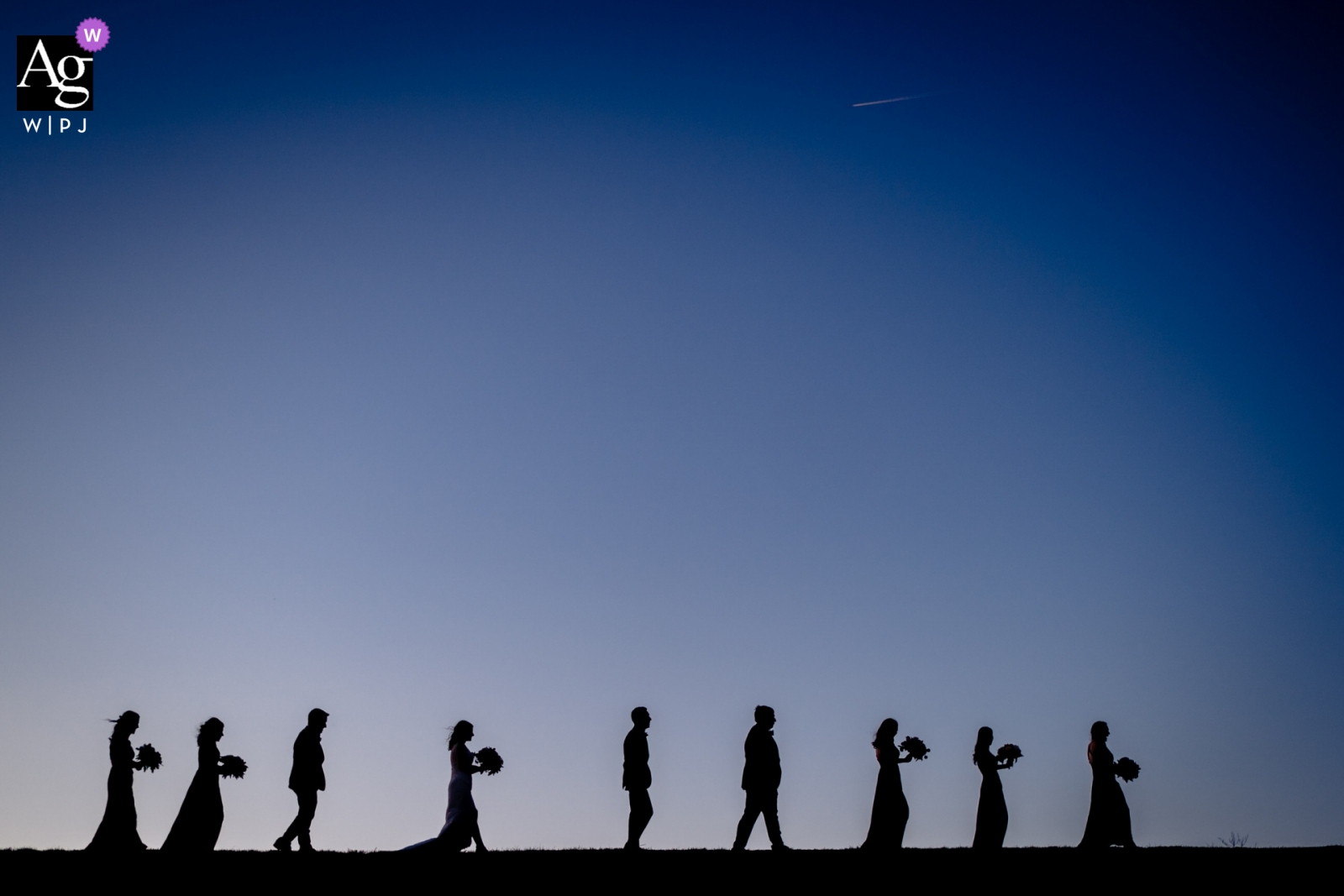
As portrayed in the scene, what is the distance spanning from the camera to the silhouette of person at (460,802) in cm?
1667

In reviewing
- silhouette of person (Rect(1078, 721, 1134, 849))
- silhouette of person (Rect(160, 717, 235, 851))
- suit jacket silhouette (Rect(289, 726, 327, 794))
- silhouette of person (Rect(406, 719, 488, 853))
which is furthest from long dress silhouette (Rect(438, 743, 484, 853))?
silhouette of person (Rect(1078, 721, 1134, 849))

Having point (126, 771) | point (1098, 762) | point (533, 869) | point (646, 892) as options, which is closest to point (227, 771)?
point (126, 771)

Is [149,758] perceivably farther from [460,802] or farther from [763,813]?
[763,813]

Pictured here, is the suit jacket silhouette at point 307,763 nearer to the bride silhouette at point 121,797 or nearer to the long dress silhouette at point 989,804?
the bride silhouette at point 121,797

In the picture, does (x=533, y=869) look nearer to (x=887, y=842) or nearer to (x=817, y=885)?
(x=817, y=885)

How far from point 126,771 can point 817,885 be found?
36.6ft

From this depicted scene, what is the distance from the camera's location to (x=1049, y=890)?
43.8 ft

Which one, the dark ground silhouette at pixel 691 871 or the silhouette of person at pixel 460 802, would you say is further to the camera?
the silhouette of person at pixel 460 802

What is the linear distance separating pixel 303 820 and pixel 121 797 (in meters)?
2.93

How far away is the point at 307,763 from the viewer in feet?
57.9

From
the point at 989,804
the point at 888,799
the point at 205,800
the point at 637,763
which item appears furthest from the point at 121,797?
the point at 989,804

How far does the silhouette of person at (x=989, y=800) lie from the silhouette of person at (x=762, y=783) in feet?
11.1

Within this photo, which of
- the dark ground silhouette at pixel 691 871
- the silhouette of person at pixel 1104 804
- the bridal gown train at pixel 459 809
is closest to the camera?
the dark ground silhouette at pixel 691 871

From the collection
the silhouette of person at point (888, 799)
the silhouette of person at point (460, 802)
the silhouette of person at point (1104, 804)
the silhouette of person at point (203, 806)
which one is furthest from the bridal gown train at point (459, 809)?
the silhouette of person at point (1104, 804)
